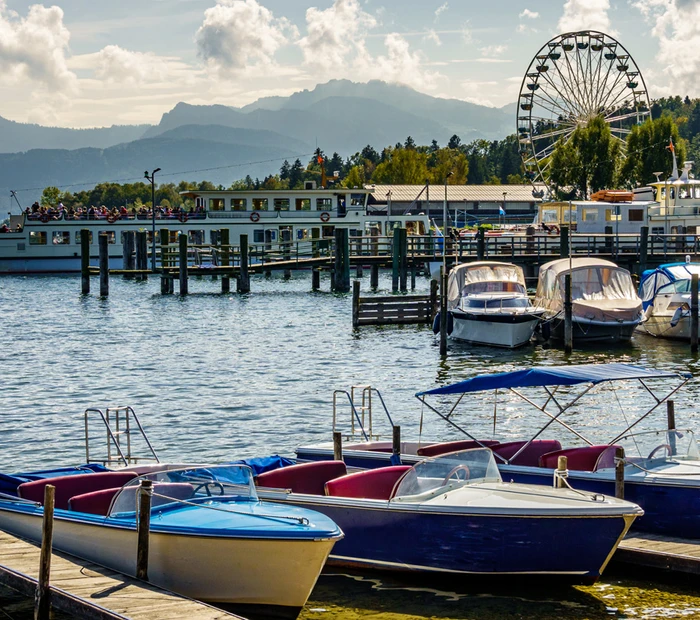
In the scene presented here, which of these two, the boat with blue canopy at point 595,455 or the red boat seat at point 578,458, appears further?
the red boat seat at point 578,458

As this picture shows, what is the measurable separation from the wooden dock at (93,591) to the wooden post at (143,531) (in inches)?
7.6

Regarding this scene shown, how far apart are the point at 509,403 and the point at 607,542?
1340 cm

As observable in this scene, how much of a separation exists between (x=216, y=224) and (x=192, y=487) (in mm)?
68856

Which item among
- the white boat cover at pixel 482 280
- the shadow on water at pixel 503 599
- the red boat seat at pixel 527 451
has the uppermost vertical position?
the white boat cover at pixel 482 280

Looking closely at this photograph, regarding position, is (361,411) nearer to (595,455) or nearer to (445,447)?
(445,447)

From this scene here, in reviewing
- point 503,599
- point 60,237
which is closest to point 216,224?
point 60,237

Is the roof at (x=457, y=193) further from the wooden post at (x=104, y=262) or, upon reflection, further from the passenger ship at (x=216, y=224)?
the wooden post at (x=104, y=262)

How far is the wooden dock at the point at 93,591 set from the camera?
32.4 feet

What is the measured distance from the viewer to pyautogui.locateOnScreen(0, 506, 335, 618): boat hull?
10828mm

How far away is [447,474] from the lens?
1227 cm

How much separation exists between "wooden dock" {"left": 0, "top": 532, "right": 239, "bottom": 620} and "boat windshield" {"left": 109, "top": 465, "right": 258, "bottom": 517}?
78 cm

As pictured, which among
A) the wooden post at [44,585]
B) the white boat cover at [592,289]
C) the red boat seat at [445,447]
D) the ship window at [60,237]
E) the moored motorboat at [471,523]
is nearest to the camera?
the wooden post at [44,585]

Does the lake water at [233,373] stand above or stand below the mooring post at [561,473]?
below

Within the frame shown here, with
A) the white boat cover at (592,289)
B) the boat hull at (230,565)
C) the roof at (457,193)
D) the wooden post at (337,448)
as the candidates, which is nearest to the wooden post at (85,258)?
the white boat cover at (592,289)
